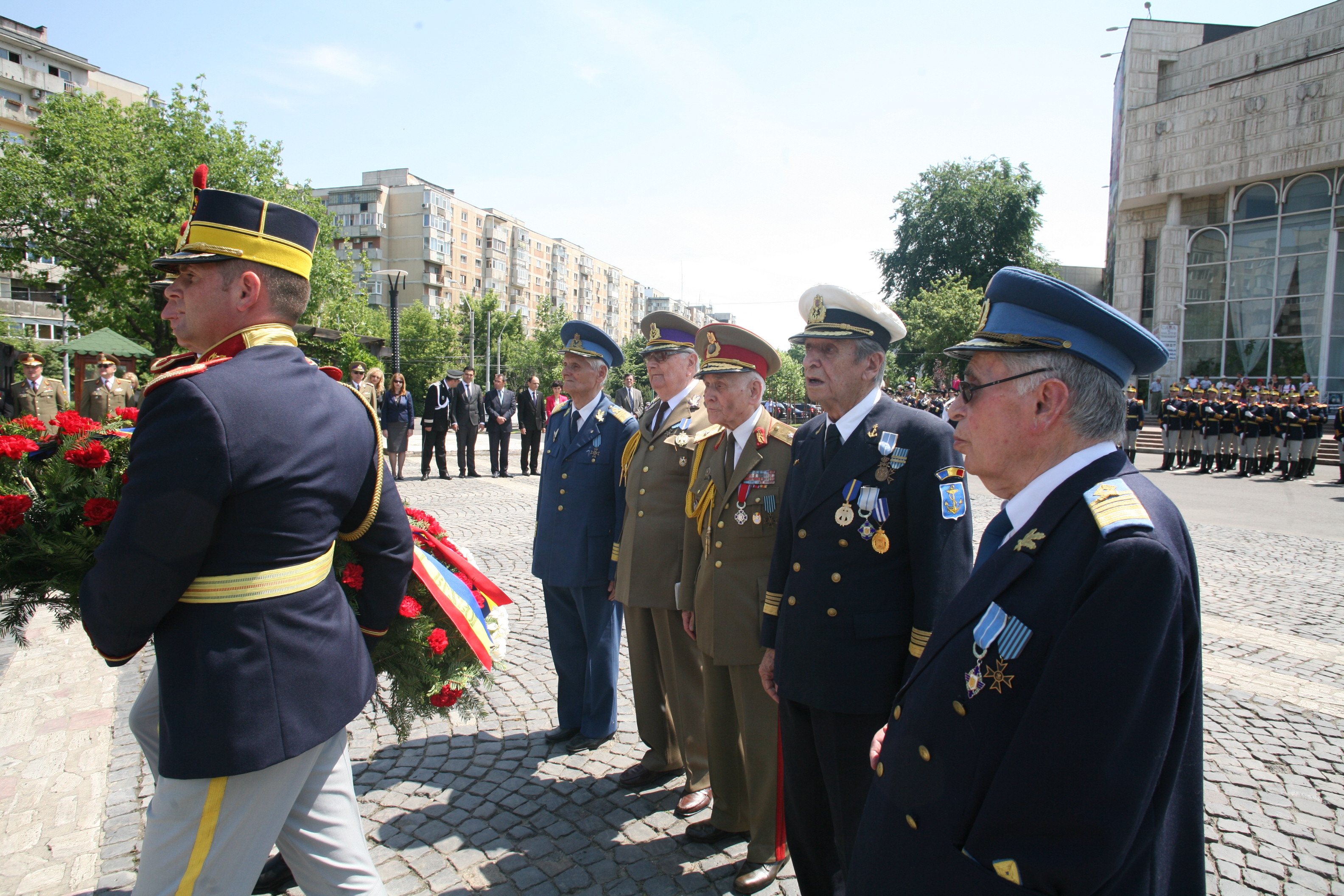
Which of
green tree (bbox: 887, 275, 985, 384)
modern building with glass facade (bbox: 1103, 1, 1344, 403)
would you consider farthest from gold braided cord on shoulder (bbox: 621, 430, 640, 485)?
modern building with glass facade (bbox: 1103, 1, 1344, 403)

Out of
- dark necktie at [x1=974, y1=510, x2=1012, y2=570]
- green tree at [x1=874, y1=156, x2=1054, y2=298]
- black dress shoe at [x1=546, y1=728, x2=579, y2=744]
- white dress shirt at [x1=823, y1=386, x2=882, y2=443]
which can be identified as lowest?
black dress shoe at [x1=546, y1=728, x2=579, y2=744]

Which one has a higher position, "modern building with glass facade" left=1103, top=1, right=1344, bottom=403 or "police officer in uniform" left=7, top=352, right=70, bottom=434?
"modern building with glass facade" left=1103, top=1, right=1344, bottom=403

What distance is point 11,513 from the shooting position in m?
2.09

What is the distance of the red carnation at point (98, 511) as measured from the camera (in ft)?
7.07

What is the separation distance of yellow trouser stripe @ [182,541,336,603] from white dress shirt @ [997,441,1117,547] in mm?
1658

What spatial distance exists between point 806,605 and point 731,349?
4.37 ft

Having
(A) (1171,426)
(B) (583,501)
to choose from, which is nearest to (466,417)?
(B) (583,501)

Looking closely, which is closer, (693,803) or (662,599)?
(693,803)

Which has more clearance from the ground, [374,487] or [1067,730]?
[374,487]

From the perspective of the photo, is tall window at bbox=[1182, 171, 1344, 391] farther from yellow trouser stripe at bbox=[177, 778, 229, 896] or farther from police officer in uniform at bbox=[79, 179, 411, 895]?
yellow trouser stripe at bbox=[177, 778, 229, 896]

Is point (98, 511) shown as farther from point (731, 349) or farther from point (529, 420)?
point (529, 420)

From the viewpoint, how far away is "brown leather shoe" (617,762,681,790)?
369cm

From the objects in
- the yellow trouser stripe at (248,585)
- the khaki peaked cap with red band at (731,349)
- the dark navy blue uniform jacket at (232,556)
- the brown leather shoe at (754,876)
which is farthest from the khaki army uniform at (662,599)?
the yellow trouser stripe at (248,585)

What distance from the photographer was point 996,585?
1385 millimetres
